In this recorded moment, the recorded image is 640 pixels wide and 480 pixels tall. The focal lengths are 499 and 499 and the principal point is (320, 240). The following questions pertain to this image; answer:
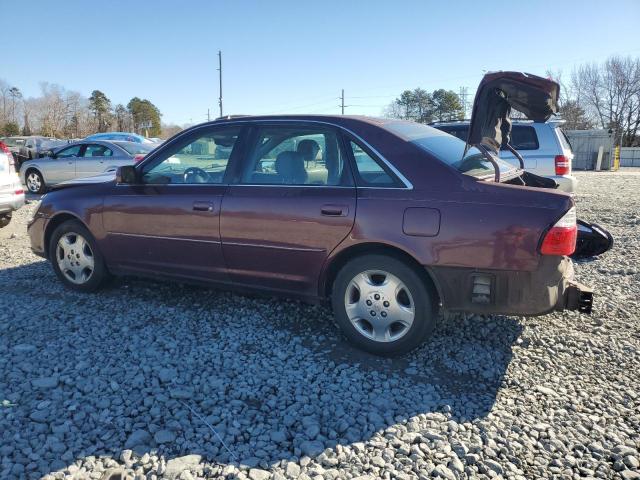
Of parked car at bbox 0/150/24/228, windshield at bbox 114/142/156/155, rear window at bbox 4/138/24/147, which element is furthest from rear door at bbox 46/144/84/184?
rear window at bbox 4/138/24/147

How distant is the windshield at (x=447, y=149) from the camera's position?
341cm

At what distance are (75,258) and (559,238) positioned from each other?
4.24 metres

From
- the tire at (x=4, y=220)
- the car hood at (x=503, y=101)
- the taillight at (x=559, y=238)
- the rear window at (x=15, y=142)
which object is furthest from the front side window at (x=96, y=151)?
the rear window at (x=15, y=142)

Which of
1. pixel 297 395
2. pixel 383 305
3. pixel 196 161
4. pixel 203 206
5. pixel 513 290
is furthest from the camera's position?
pixel 196 161

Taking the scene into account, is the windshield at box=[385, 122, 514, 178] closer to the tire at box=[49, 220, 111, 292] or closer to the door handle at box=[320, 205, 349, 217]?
the door handle at box=[320, 205, 349, 217]

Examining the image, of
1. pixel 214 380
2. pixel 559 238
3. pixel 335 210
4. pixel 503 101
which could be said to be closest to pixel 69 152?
pixel 335 210

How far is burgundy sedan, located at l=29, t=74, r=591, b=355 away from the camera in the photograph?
3135mm

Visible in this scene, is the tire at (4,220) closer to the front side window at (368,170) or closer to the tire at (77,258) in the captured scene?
the tire at (77,258)

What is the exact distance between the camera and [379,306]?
3457 millimetres

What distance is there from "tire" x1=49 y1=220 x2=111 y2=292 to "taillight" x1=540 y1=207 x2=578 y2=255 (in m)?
3.84

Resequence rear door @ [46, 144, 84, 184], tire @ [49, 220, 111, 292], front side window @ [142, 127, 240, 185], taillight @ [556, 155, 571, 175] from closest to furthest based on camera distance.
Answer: front side window @ [142, 127, 240, 185] → tire @ [49, 220, 111, 292] → taillight @ [556, 155, 571, 175] → rear door @ [46, 144, 84, 184]

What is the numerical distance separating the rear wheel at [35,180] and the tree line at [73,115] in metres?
53.7

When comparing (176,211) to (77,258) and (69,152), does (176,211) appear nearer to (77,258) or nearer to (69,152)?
(77,258)

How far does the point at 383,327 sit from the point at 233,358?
3.51 ft
